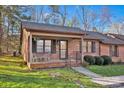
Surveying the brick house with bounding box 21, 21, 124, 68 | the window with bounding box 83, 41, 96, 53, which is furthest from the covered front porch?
the window with bounding box 83, 41, 96, 53

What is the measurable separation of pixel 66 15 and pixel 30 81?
23.3 metres

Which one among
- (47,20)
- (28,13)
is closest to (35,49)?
(28,13)

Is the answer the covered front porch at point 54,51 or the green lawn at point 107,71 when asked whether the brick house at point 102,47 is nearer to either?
the covered front porch at point 54,51

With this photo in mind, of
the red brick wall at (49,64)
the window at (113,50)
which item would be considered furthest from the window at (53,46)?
the window at (113,50)

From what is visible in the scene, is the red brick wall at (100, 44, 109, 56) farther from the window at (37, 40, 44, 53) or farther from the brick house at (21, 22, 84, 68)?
the window at (37, 40, 44, 53)

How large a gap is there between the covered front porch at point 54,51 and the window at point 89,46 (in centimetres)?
102

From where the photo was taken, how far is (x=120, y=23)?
33.2m

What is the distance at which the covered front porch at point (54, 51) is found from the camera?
16.7 m

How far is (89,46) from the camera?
878 inches

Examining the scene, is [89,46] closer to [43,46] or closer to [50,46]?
[50,46]

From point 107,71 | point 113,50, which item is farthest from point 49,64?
point 113,50

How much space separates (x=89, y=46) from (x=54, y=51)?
445 cm

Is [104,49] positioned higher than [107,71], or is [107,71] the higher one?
[104,49]
